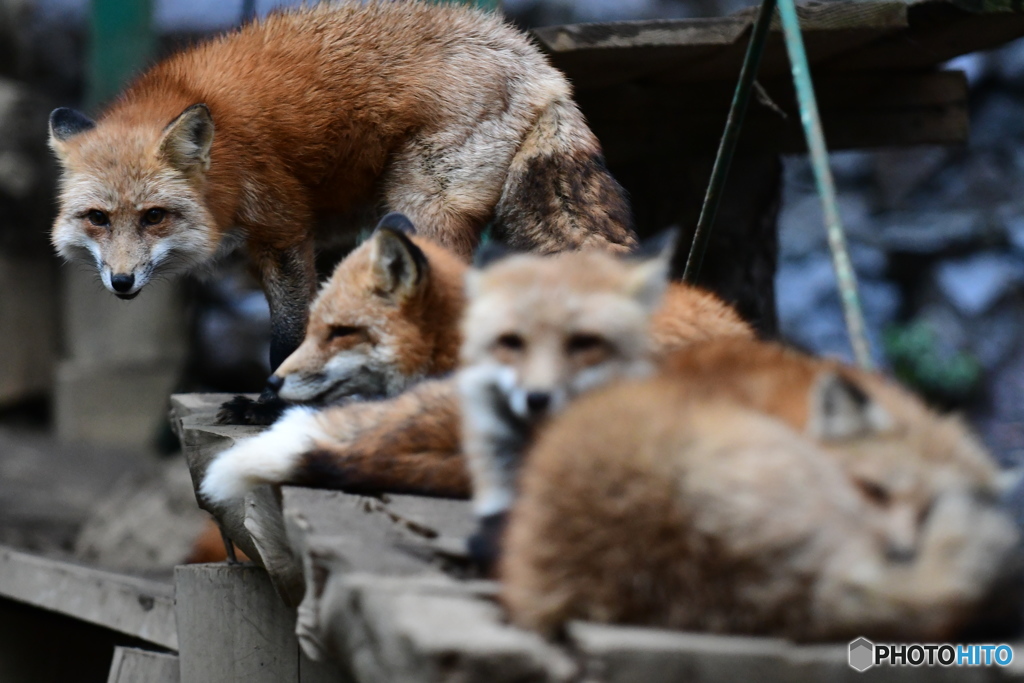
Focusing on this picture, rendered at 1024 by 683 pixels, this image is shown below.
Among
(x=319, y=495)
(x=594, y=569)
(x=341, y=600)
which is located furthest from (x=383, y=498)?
(x=594, y=569)

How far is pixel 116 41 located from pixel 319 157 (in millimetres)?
5396

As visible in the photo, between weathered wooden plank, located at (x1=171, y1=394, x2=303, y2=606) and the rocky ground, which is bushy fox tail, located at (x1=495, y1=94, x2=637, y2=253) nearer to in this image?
weathered wooden plank, located at (x1=171, y1=394, x2=303, y2=606)

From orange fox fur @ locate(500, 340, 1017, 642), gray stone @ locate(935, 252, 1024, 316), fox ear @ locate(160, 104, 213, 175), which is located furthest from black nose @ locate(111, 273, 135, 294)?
gray stone @ locate(935, 252, 1024, 316)

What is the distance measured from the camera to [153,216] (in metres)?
4.07

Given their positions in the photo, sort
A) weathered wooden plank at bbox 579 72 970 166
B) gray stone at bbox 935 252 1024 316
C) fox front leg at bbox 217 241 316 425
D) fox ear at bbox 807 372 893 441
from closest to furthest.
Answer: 1. fox ear at bbox 807 372 893 441
2. fox front leg at bbox 217 241 316 425
3. weathered wooden plank at bbox 579 72 970 166
4. gray stone at bbox 935 252 1024 316

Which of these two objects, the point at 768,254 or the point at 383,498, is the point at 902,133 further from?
the point at 383,498

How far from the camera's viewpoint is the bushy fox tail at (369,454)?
253 centimetres

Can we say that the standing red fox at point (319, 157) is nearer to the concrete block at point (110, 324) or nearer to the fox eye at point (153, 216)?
the fox eye at point (153, 216)

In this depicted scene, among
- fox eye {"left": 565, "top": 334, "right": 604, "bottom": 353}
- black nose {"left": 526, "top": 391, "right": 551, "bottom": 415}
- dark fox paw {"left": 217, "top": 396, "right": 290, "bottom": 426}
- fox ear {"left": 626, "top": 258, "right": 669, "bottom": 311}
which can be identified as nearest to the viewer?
black nose {"left": 526, "top": 391, "right": 551, "bottom": 415}

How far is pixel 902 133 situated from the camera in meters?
5.61

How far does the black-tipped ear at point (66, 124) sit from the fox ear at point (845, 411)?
12.2 ft

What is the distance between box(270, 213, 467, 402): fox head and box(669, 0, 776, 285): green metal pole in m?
0.85

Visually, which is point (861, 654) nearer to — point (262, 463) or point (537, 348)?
point (537, 348)

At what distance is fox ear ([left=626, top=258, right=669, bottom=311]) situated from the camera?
6.82 ft
